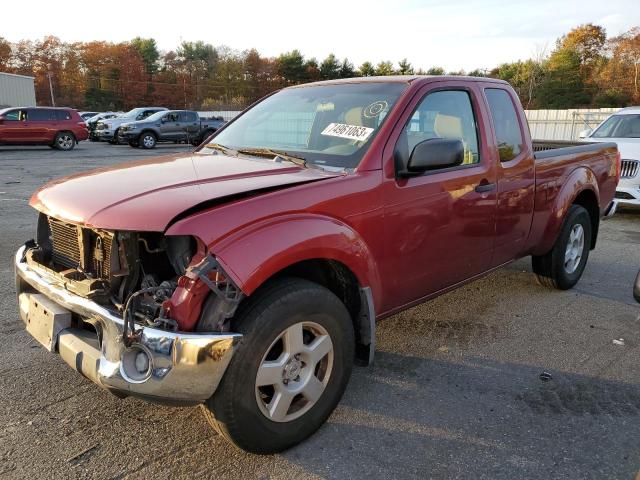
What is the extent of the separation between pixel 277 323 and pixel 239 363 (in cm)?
25

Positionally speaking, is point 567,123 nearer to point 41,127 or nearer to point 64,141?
point 64,141

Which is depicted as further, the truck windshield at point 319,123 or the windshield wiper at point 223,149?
the windshield wiper at point 223,149

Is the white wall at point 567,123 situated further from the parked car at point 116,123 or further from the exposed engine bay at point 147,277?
the exposed engine bay at point 147,277

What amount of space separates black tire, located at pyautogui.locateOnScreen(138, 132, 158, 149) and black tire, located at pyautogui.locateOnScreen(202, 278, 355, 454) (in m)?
23.2

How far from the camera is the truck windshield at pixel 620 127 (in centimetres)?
1007

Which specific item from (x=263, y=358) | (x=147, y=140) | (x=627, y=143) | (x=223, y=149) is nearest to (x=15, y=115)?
(x=147, y=140)

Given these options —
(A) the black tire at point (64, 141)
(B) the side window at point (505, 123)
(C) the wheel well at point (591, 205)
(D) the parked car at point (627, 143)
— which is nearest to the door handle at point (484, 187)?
(B) the side window at point (505, 123)

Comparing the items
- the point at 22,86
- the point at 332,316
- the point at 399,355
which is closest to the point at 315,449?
the point at 332,316

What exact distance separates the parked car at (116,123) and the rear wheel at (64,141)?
3.56 meters

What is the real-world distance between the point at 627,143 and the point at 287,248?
9.01 meters

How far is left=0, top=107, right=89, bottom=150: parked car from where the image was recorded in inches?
811

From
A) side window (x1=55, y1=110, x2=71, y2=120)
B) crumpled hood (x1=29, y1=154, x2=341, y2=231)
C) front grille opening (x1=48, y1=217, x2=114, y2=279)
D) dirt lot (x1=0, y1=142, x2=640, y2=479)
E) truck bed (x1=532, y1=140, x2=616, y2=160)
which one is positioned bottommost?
dirt lot (x1=0, y1=142, x2=640, y2=479)

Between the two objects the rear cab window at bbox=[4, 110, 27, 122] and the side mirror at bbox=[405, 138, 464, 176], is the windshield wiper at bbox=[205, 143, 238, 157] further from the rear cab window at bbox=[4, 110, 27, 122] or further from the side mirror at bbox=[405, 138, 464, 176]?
the rear cab window at bbox=[4, 110, 27, 122]

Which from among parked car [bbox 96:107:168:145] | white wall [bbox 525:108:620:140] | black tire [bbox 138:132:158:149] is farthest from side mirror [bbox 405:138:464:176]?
parked car [bbox 96:107:168:145]
